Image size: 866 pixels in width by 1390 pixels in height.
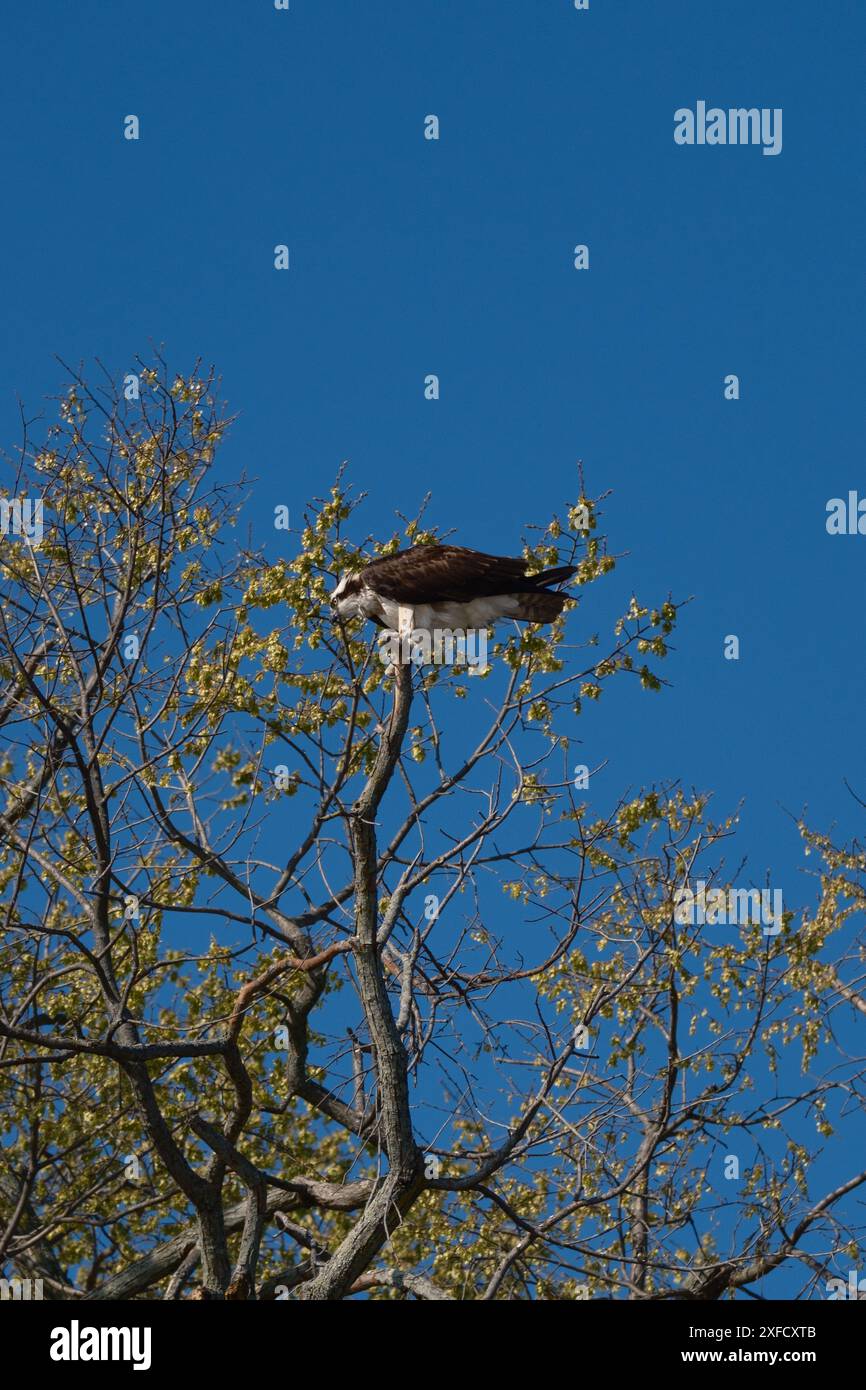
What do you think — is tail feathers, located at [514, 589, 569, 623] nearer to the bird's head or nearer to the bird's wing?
the bird's wing

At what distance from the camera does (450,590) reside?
39.6 ft

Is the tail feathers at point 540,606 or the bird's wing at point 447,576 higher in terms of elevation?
the bird's wing at point 447,576

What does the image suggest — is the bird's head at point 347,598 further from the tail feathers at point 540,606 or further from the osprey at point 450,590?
the tail feathers at point 540,606

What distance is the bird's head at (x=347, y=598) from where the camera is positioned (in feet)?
40.1

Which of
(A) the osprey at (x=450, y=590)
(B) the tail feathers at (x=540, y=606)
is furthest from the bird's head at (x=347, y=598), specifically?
(B) the tail feathers at (x=540, y=606)

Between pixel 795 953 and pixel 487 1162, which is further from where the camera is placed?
pixel 795 953

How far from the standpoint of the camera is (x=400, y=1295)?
1095 centimetres

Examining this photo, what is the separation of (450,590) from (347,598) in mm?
821

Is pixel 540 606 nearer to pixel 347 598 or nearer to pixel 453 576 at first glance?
pixel 453 576
